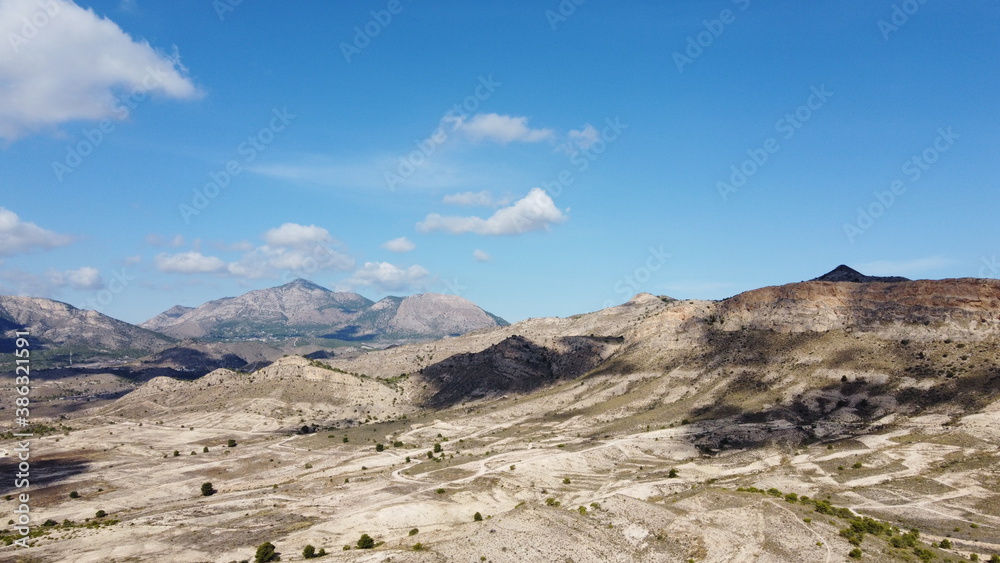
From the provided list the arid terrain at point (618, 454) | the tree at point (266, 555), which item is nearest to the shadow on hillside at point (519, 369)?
the arid terrain at point (618, 454)

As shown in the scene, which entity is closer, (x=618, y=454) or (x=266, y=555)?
(x=266, y=555)

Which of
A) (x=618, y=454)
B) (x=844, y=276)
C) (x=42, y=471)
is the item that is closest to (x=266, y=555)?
(x=618, y=454)

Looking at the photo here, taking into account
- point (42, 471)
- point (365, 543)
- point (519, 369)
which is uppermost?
point (519, 369)

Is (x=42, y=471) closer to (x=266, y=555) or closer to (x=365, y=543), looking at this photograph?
(x=266, y=555)

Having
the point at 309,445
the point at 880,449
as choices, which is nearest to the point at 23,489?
the point at 309,445

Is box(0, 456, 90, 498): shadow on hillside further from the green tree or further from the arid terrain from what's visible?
the green tree

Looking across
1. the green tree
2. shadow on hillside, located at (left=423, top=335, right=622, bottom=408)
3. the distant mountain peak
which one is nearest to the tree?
the green tree

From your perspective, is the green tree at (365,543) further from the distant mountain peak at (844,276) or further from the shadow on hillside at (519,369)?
the distant mountain peak at (844,276)
